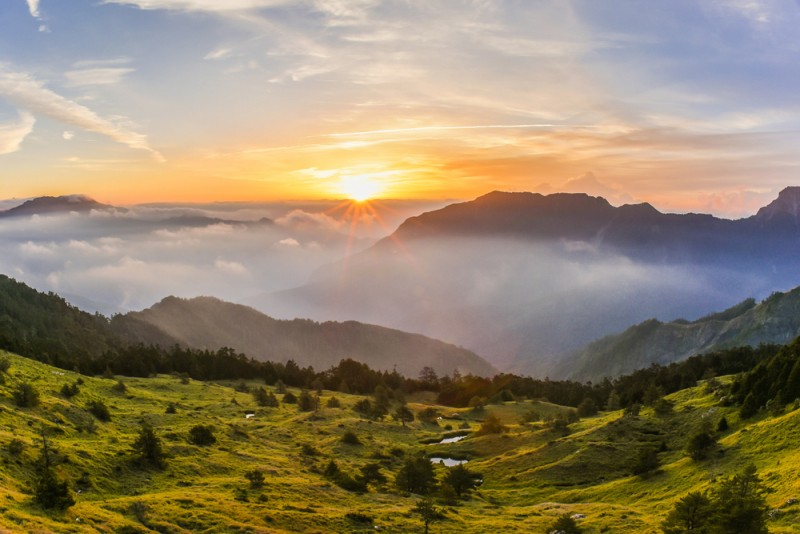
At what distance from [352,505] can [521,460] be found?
51.1 m

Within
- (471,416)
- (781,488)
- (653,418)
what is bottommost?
(471,416)

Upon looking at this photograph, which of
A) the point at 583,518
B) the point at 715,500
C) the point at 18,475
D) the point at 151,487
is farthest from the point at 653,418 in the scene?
the point at 18,475

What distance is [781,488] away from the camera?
6091cm

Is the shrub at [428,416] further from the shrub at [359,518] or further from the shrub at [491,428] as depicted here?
the shrub at [359,518]

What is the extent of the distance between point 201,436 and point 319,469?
794 inches

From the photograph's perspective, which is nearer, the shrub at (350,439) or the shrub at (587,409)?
the shrub at (350,439)

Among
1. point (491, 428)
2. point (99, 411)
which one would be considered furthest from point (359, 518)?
point (491, 428)

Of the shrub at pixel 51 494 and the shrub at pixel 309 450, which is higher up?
the shrub at pixel 51 494

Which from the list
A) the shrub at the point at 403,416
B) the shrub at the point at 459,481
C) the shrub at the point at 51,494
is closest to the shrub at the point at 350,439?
the shrub at the point at 459,481

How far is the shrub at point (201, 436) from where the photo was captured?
9062 cm

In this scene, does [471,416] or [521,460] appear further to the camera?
[471,416]

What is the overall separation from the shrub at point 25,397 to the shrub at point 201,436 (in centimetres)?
2284

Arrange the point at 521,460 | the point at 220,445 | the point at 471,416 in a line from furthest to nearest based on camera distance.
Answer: the point at 471,416 < the point at 521,460 < the point at 220,445

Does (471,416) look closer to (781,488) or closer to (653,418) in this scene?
(653,418)
